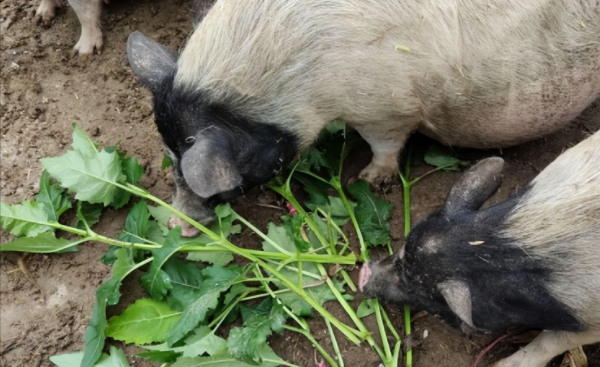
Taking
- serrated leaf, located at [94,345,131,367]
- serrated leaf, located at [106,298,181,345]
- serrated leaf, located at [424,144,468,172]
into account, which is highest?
serrated leaf, located at [424,144,468,172]

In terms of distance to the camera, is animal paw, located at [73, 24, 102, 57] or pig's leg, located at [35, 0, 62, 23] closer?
animal paw, located at [73, 24, 102, 57]

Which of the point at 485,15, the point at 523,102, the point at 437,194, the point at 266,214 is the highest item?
the point at 485,15

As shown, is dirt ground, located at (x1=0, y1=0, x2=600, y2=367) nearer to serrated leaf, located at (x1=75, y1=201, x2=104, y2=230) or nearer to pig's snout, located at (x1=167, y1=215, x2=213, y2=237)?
serrated leaf, located at (x1=75, y1=201, x2=104, y2=230)

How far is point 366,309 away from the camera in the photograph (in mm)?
3191

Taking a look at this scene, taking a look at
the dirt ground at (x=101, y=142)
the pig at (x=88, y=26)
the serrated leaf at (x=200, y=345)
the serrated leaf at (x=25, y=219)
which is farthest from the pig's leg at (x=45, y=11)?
the serrated leaf at (x=200, y=345)

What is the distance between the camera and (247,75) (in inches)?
112

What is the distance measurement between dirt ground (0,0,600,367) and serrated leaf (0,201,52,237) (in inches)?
9.4

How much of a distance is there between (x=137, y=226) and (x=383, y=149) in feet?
4.77

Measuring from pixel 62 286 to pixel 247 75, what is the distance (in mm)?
1682

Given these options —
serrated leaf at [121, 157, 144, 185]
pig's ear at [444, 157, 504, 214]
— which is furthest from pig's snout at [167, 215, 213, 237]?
pig's ear at [444, 157, 504, 214]

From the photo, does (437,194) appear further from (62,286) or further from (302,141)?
(62,286)

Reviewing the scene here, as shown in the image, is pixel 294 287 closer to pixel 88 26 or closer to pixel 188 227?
pixel 188 227

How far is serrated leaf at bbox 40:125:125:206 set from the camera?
3.32 meters

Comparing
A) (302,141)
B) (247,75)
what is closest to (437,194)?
Result: (302,141)
